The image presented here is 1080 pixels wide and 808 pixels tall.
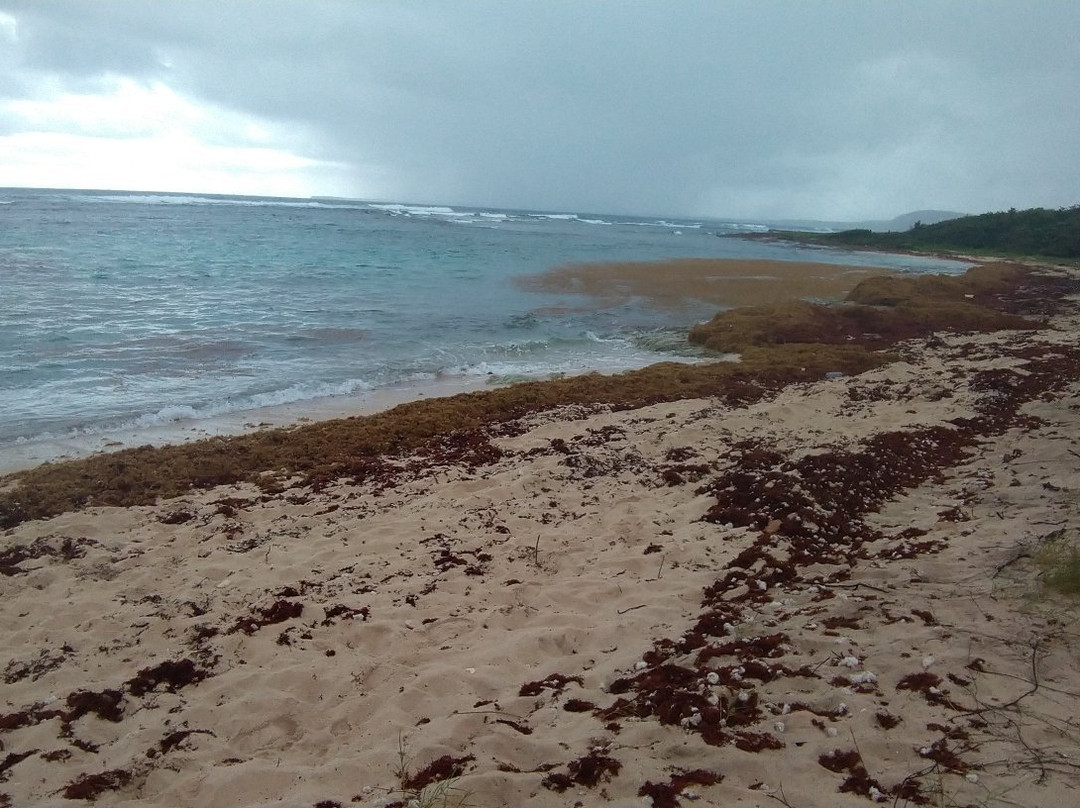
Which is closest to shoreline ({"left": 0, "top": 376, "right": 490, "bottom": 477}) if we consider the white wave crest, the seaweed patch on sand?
the seaweed patch on sand

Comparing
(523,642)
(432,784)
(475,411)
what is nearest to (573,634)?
(523,642)

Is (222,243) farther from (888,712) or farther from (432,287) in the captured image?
(888,712)

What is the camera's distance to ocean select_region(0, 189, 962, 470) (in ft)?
33.3

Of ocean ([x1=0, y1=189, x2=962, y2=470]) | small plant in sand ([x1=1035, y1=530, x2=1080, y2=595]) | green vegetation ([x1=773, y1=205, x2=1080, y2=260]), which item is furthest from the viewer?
green vegetation ([x1=773, y1=205, x2=1080, y2=260])

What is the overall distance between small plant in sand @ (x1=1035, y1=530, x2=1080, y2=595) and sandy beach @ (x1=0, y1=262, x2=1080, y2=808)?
4 centimetres

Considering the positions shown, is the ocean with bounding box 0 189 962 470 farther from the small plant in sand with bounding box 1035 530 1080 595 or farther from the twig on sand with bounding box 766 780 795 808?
the small plant in sand with bounding box 1035 530 1080 595

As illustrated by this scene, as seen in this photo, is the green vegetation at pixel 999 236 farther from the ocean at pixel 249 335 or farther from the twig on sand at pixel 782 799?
the twig on sand at pixel 782 799

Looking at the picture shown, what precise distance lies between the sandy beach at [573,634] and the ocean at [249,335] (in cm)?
Answer: 418

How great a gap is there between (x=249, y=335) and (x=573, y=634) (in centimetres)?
1389

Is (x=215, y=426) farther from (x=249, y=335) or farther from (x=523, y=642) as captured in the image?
(x=523, y=642)

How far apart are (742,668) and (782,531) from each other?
2213mm

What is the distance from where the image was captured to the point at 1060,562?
392cm

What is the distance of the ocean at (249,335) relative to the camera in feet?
33.3

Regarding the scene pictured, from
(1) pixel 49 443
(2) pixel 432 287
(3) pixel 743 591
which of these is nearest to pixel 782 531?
(3) pixel 743 591
